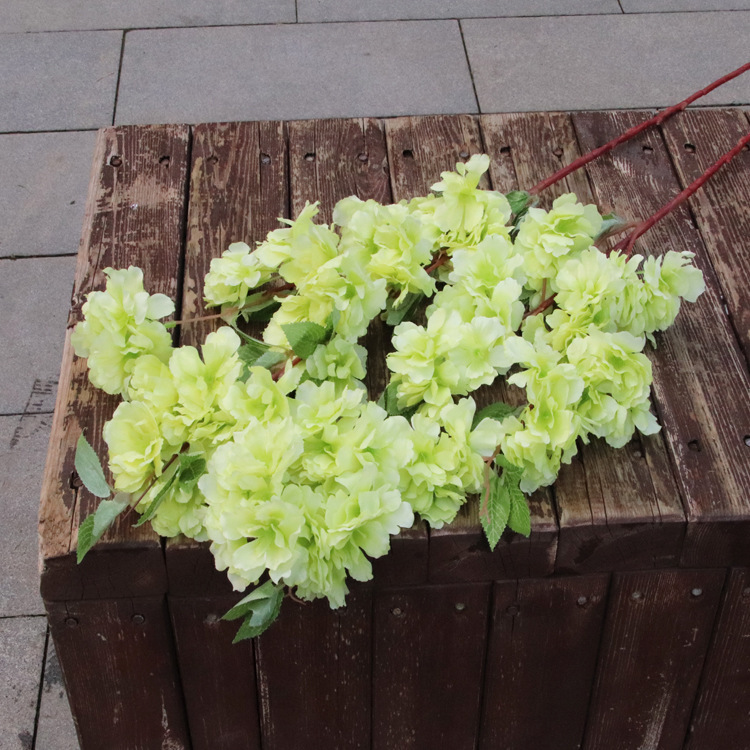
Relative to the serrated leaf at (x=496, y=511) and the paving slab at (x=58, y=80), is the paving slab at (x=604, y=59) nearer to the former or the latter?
the paving slab at (x=58, y=80)

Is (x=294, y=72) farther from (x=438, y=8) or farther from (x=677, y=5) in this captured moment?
(x=677, y=5)

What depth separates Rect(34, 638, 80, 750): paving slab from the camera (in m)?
1.94

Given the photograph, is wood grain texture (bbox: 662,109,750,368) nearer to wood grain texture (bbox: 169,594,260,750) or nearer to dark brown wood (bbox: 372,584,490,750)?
dark brown wood (bbox: 372,584,490,750)

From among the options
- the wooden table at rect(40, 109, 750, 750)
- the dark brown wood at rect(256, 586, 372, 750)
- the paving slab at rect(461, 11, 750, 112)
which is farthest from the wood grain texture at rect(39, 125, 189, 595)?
the paving slab at rect(461, 11, 750, 112)

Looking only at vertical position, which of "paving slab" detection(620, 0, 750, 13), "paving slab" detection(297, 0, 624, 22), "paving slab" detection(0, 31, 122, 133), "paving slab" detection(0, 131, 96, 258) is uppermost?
"paving slab" detection(620, 0, 750, 13)

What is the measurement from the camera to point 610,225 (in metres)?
1.57

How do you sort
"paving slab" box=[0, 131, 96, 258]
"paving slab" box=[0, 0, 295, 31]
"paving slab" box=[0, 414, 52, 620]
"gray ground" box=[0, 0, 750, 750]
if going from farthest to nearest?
"paving slab" box=[0, 0, 295, 31] < "gray ground" box=[0, 0, 750, 750] < "paving slab" box=[0, 131, 96, 258] < "paving slab" box=[0, 414, 52, 620]

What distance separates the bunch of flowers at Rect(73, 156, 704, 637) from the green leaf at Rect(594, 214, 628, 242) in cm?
12

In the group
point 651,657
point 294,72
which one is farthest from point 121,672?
point 294,72

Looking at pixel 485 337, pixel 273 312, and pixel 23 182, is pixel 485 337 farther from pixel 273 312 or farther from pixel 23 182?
pixel 23 182

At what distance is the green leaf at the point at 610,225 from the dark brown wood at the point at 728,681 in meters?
0.56

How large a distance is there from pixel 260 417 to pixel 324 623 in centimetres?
39

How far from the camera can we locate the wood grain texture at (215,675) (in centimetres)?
139

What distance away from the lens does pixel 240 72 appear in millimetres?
3387
